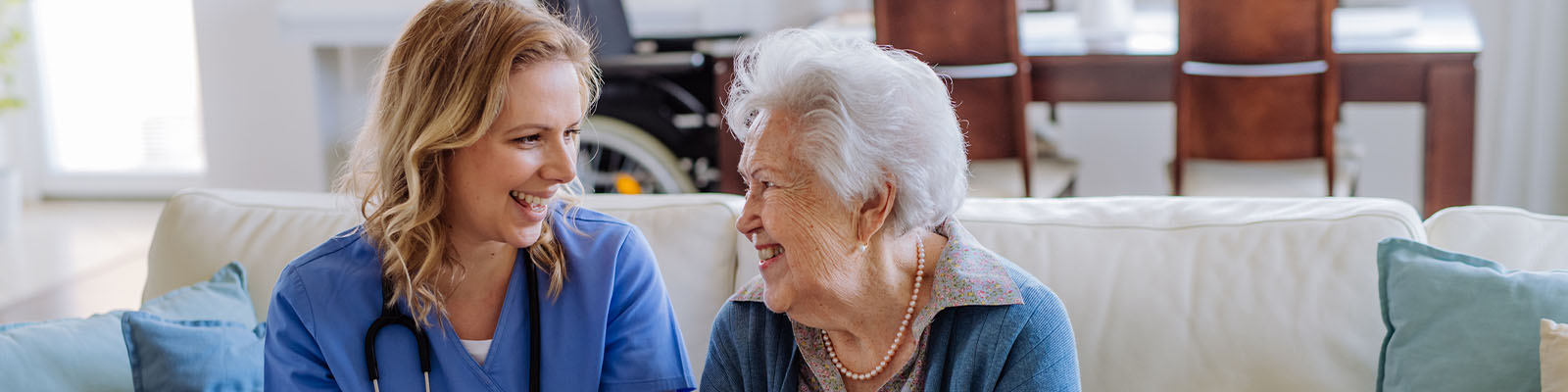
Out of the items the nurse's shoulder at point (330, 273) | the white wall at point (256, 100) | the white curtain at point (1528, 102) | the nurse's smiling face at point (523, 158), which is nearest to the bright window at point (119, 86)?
the white wall at point (256, 100)

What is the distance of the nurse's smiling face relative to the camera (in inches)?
51.9

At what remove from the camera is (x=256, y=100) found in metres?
4.82

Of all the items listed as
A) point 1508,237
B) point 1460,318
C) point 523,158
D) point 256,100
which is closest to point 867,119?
point 523,158

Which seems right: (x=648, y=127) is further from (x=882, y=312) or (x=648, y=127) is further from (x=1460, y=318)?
(x=1460, y=318)

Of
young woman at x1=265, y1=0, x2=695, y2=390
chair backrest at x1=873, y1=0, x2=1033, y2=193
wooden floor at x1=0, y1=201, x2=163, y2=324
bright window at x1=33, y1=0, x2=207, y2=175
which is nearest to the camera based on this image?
young woman at x1=265, y1=0, x2=695, y2=390

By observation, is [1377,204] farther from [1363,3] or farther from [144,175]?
[144,175]

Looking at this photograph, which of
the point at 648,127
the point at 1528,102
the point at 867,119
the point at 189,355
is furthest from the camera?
the point at 1528,102

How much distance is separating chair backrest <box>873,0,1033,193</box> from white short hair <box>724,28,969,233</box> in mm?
1822

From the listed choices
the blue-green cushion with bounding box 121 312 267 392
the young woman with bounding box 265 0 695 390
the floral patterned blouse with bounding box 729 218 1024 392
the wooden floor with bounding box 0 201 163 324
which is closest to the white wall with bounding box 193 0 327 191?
the wooden floor with bounding box 0 201 163 324

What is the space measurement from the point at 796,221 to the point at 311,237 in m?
0.92

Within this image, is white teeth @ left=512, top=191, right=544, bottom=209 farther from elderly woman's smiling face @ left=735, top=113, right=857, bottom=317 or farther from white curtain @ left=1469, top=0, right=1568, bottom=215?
white curtain @ left=1469, top=0, right=1568, bottom=215

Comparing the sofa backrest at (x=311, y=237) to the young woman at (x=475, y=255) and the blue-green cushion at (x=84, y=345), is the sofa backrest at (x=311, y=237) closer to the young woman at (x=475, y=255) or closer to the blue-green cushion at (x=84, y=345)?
the blue-green cushion at (x=84, y=345)

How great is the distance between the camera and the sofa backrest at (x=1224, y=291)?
1524 mm

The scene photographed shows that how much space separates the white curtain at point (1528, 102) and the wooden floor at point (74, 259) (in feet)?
12.5
